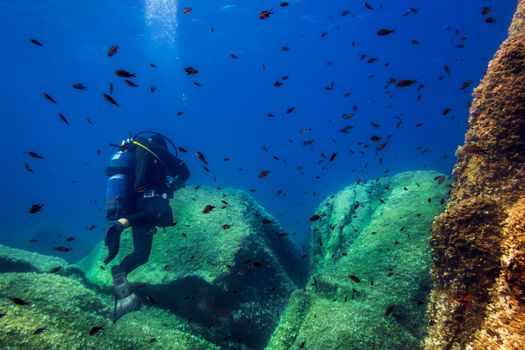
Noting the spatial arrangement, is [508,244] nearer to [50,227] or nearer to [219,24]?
[50,227]

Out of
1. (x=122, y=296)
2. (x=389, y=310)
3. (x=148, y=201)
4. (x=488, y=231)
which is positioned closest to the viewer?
(x=488, y=231)

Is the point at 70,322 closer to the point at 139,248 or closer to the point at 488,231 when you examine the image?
the point at 139,248

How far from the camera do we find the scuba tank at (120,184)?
7.86m

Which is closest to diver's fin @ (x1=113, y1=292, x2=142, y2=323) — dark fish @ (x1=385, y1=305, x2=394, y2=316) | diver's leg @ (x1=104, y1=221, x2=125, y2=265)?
diver's leg @ (x1=104, y1=221, x2=125, y2=265)

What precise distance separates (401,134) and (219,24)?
258 feet

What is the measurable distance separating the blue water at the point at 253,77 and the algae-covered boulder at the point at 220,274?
A: 6.46m

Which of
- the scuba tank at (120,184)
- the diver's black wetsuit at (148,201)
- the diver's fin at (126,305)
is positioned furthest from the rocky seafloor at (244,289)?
the scuba tank at (120,184)

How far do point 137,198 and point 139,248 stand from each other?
129 centimetres

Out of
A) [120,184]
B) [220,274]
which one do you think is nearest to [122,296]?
[220,274]

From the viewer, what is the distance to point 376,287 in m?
6.52

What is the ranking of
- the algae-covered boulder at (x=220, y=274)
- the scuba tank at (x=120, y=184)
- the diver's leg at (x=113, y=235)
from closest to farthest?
the diver's leg at (x=113, y=235) < the algae-covered boulder at (x=220, y=274) < the scuba tank at (x=120, y=184)

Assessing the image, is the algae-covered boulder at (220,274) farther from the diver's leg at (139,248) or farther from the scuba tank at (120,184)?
the scuba tank at (120,184)

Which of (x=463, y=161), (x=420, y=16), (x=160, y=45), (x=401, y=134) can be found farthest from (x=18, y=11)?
(x=401, y=134)

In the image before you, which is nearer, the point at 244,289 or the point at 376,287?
the point at 376,287
